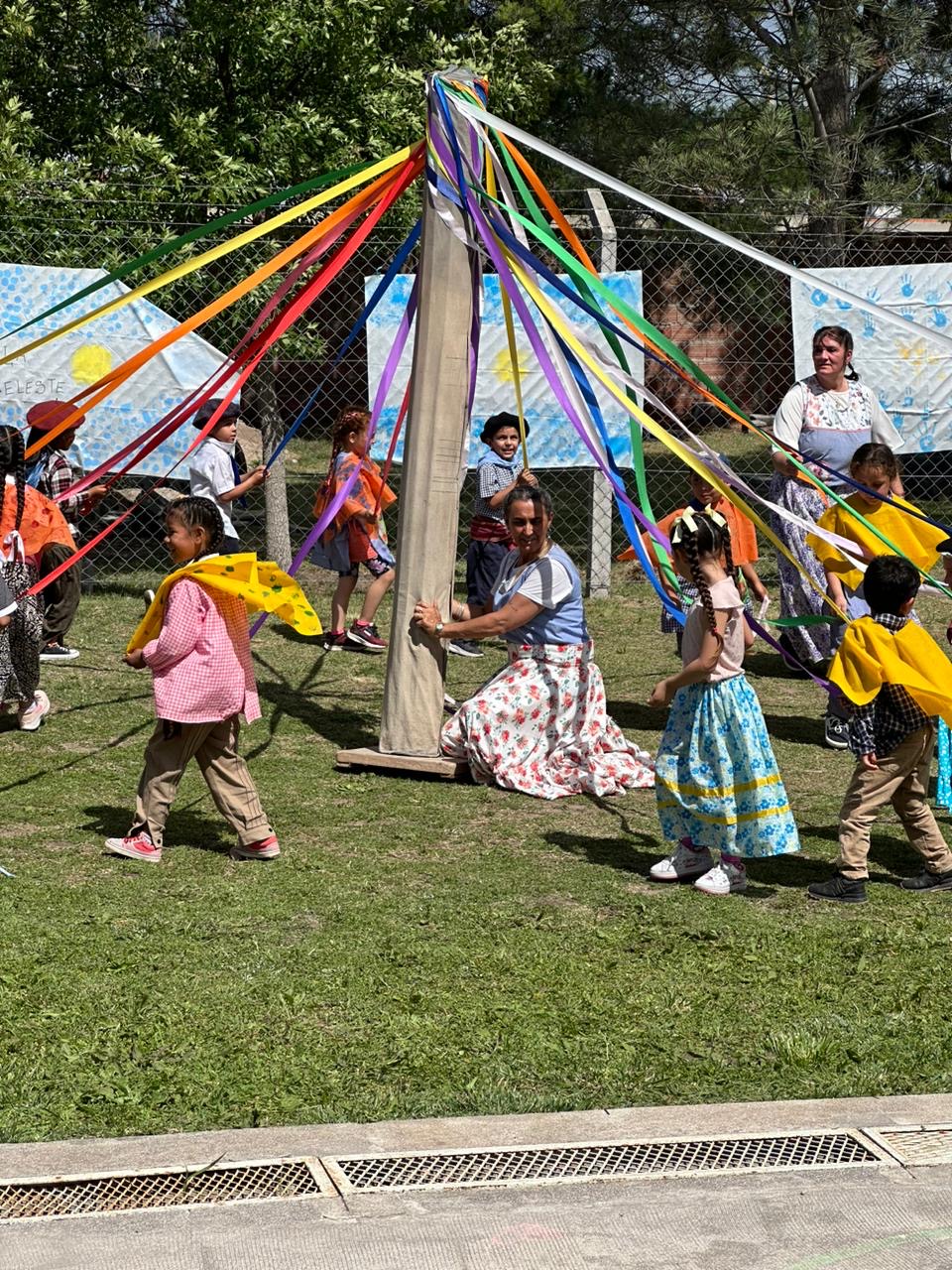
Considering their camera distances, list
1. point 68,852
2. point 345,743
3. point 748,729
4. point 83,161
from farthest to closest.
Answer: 1. point 83,161
2. point 345,743
3. point 68,852
4. point 748,729

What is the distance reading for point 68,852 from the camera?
247 inches

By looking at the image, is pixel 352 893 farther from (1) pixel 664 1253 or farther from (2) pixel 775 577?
(2) pixel 775 577

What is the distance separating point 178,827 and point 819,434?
13.8ft

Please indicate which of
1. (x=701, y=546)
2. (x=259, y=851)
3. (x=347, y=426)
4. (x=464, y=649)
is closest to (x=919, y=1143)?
(x=701, y=546)

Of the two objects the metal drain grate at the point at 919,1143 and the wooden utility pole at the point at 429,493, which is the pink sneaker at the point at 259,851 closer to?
the wooden utility pole at the point at 429,493

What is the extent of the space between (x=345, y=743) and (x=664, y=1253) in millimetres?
4913

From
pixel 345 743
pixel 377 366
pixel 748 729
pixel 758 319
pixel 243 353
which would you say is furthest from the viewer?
pixel 758 319

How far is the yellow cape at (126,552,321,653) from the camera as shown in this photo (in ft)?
19.9

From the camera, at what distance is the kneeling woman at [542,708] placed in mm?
7281

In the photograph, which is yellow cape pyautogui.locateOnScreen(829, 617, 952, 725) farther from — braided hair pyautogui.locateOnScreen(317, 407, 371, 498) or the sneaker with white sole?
braided hair pyautogui.locateOnScreen(317, 407, 371, 498)

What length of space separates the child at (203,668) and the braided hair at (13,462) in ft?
6.45

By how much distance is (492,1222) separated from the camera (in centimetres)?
352

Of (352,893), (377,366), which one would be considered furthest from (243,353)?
(377,366)

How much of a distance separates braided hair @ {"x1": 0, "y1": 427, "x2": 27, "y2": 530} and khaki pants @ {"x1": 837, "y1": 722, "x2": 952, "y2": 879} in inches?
165
